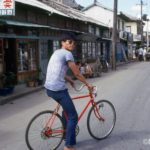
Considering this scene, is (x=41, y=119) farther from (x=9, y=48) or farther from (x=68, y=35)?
(x=9, y=48)

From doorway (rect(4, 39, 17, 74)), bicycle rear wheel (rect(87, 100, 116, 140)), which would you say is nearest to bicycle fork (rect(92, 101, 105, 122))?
bicycle rear wheel (rect(87, 100, 116, 140))

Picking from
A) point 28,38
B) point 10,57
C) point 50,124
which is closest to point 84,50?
point 10,57

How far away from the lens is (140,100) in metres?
13.8

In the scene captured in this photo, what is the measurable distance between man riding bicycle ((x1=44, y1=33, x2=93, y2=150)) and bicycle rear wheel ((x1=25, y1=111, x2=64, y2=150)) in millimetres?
210

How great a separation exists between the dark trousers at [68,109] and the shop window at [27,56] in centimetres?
1403

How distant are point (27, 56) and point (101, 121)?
14.2m

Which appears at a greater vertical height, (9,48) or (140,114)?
(9,48)

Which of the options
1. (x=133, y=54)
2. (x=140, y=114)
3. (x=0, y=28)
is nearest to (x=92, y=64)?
(x=0, y=28)

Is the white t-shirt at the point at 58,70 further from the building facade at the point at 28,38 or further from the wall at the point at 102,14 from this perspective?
the wall at the point at 102,14

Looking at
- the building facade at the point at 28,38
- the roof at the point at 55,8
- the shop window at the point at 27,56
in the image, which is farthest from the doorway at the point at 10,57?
the roof at the point at 55,8

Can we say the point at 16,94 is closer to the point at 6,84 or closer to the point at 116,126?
the point at 6,84

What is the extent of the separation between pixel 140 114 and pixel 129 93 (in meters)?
5.15

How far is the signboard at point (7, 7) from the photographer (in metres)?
15.1

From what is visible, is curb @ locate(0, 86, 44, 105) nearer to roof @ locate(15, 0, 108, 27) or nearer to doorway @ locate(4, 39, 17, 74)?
doorway @ locate(4, 39, 17, 74)
